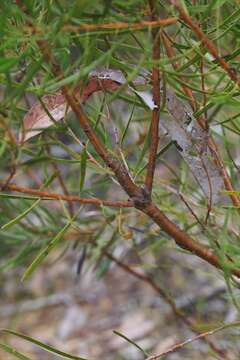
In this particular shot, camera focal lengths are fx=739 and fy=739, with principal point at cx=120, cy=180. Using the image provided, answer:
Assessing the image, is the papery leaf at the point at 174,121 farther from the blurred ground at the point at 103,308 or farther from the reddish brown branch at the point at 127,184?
the blurred ground at the point at 103,308

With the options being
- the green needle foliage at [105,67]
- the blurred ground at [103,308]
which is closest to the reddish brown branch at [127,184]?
the green needle foliage at [105,67]

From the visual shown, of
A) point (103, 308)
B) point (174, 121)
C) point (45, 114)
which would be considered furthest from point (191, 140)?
point (103, 308)

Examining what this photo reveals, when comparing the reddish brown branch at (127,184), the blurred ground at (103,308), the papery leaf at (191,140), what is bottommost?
the reddish brown branch at (127,184)

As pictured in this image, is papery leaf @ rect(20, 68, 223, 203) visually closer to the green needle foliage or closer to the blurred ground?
the green needle foliage

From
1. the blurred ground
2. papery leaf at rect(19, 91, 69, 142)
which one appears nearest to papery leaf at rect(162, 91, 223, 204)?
papery leaf at rect(19, 91, 69, 142)

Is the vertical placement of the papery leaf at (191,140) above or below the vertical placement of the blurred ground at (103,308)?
below

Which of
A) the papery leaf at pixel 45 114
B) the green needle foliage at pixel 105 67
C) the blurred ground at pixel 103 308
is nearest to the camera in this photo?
the green needle foliage at pixel 105 67

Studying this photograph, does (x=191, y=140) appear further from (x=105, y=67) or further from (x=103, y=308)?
(x=103, y=308)

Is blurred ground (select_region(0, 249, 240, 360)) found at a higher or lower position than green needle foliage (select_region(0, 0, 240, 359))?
higher

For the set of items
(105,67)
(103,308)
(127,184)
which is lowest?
(127,184)
